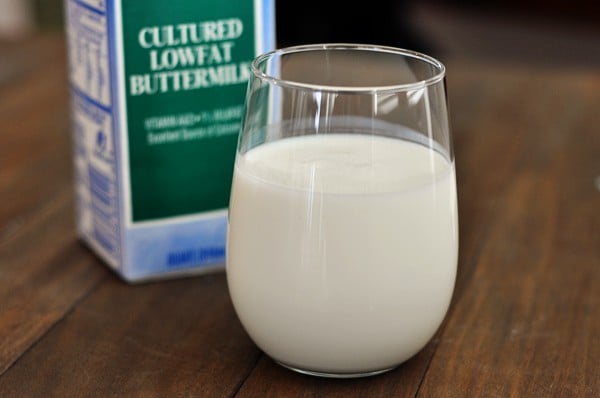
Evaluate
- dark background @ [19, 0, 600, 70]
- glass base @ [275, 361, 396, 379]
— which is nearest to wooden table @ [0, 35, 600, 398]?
glass base @ [275, 361, 396, 379]

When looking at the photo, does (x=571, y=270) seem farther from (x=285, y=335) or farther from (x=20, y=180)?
(x=20, y=180)

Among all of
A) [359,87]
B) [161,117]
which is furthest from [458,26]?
[359,87]

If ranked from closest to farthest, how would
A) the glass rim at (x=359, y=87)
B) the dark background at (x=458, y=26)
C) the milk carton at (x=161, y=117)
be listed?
the glass rim at (x=359, y=87) < the milk carton at (x=161, y=117) < the dark background at (x=458, y=26)

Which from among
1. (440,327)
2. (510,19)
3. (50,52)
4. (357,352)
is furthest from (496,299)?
(510,19)

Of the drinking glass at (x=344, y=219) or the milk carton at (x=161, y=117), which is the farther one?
the milk carton at (x=161, y=117)

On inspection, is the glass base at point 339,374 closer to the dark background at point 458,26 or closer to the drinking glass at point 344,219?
the drinking glass at point 344,219

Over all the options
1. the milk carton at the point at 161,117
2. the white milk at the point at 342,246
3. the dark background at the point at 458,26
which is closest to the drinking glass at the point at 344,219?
the white milk at the point at 342,246

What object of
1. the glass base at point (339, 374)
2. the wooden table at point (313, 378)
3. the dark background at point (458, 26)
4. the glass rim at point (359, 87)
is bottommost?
the dark background at point (458, 26)

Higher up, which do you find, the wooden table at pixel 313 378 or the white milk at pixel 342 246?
the white milk at pixel 342 246
